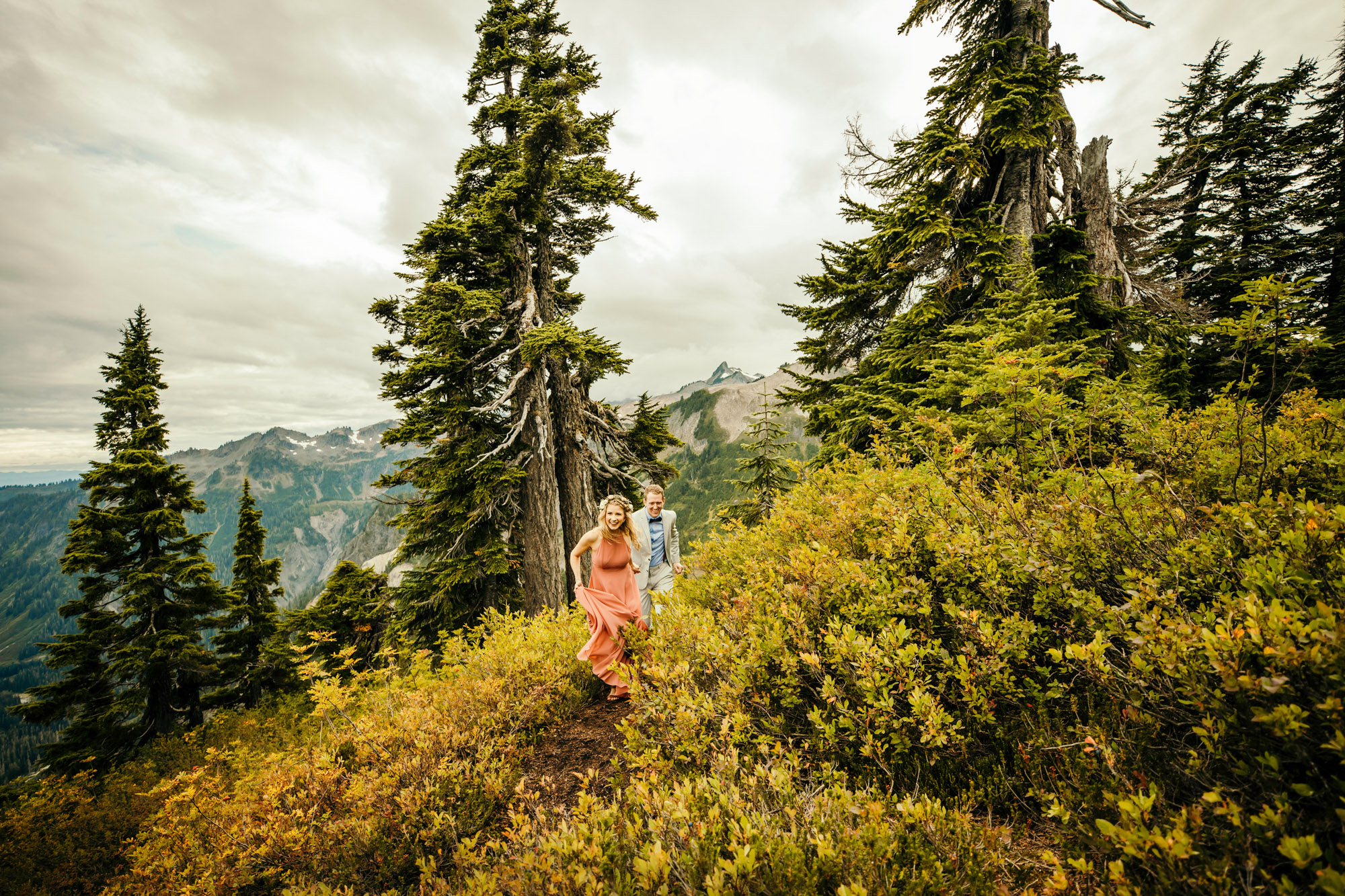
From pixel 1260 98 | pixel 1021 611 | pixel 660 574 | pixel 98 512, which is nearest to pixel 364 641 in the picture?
pixel 98 512

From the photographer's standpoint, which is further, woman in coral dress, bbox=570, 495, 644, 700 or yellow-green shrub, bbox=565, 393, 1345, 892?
woman in coral dress, bbox=570, 495, 644, 700

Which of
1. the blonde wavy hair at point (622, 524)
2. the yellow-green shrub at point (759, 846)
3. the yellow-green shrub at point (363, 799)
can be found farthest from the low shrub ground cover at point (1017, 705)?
the blonde wavy hair at point (622, 524)

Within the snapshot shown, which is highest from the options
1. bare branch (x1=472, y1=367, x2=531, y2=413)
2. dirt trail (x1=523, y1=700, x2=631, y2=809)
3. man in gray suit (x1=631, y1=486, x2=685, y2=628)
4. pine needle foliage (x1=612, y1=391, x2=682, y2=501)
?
bare branch (x1=472, y1=367, x2=531, y2=413)

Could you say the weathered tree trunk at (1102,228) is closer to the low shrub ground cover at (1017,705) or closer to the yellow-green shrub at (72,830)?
the low shrub ground cover at (1017,705)

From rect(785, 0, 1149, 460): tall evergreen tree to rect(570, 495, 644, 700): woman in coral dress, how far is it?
4.83 meters

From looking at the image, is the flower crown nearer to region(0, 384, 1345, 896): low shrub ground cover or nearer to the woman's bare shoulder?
the woman's bare shoulder

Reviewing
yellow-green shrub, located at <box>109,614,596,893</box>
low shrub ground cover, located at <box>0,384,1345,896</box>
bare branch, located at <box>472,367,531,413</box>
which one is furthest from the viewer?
bare branch, located at <box>472,367,531,413</box>

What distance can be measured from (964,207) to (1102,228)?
2.44 meters

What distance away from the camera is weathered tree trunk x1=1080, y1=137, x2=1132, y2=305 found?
8.68 m

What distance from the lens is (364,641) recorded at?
16703 millimetres

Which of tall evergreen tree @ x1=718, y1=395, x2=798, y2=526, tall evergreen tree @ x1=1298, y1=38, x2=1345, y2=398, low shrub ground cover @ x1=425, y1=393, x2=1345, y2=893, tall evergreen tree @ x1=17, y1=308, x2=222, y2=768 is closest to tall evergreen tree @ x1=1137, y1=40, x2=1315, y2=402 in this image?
tall evergreen tree @ x1=1298, y1=38, x2=1345, y2=398

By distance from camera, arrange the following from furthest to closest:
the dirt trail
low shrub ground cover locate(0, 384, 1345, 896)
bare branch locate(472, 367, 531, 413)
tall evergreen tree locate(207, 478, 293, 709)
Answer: tall evergreen tree locate(207, 478, 293, 709) → bare branch locate(472, 367, 531, 413) → the dirt trail → low shrub ground cover locate(0, 384, 1345, 896)

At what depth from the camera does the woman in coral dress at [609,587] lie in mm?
5211

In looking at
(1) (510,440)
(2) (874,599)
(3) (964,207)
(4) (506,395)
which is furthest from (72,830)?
(3) (964,207)
